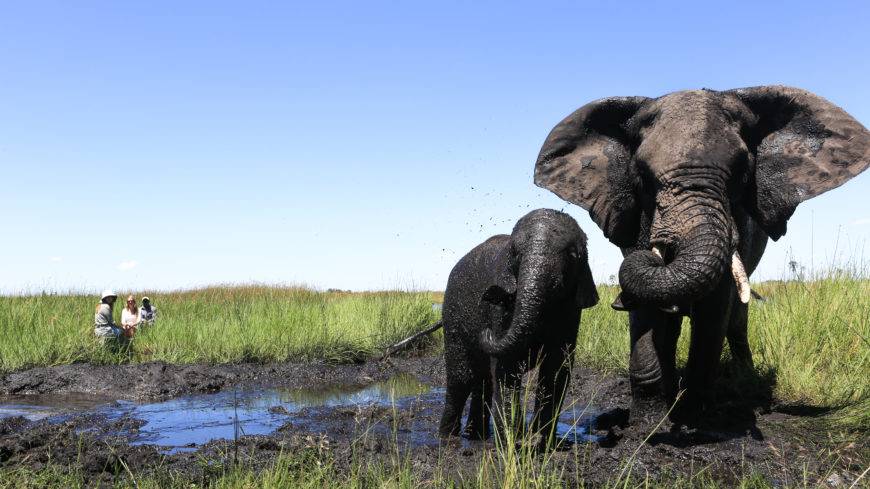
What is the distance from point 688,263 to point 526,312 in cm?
122

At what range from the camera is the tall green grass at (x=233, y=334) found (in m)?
11.6

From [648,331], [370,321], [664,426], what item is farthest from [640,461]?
[370,321]

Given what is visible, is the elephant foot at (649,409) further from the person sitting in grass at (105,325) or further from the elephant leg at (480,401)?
the person sitting in grass at (105,325)

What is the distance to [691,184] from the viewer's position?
4828mm

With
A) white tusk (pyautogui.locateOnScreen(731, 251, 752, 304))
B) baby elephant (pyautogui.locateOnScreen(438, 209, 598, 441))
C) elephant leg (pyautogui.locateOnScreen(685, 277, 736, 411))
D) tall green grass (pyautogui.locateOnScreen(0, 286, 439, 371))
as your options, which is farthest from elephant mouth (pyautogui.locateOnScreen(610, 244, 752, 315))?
tall green grass (pyautogui.locateOnScreen(0, 286, 439, 371))

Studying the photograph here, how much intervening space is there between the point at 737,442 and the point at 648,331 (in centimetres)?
112

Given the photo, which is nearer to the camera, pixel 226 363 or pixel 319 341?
pixel 226 363

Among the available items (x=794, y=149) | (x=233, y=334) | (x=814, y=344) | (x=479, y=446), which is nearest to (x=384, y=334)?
(x=233, y=334)

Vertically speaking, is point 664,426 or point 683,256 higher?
point 683,256

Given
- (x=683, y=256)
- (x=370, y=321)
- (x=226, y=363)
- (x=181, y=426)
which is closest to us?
(x=683, y=256)

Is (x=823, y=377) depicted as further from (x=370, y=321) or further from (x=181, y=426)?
(x=370, y=321)

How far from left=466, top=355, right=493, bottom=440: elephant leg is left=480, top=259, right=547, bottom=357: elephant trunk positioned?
1004 millimetres

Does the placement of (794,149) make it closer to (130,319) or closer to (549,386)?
(549,386)

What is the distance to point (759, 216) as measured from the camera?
567 centimetres
